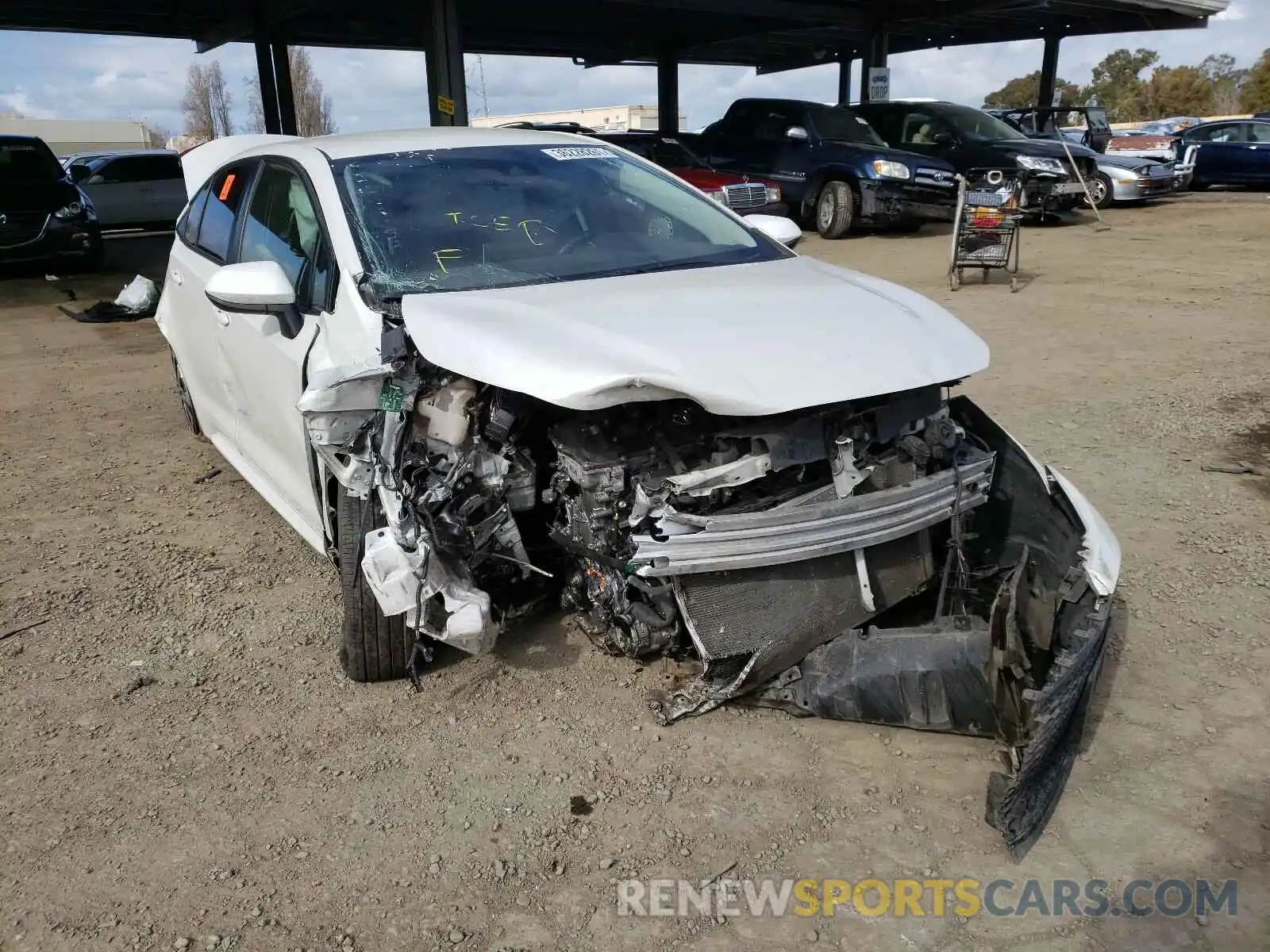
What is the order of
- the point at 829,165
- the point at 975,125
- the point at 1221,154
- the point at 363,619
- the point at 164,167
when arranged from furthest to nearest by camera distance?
1. the point at 1221,154
2. the point at 164,167
3. the point at 975,125
4. the point at 829,165
5. the point at 363,619

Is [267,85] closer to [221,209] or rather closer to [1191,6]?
[221,209]

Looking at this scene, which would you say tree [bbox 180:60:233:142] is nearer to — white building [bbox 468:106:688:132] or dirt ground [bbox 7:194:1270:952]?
white building [bbox 468:106:688:132]

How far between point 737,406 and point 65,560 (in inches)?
126

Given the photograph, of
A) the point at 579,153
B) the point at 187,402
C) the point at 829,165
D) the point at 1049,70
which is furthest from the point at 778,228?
the point at 1049,70

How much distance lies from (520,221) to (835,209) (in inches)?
434

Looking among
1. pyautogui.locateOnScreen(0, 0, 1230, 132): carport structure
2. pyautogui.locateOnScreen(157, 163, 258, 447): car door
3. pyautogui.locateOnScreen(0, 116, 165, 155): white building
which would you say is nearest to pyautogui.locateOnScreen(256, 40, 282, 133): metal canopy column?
pyautogui.locateOnScreen(0, 0, 1230, 132): carport structure

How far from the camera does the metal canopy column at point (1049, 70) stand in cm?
2402

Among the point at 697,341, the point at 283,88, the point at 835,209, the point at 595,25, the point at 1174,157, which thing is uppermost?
the point at 595,25

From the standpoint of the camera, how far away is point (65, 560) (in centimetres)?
407

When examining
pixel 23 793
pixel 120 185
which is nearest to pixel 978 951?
pixel 23 793

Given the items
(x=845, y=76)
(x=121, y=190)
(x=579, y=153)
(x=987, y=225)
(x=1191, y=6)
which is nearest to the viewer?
(x=579, y=153)

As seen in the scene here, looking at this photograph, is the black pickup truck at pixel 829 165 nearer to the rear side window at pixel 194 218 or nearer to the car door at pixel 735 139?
the car door at pixel 735 139

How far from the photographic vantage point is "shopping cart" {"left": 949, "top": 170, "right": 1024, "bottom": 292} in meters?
9.49

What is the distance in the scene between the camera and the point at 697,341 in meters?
2.59
